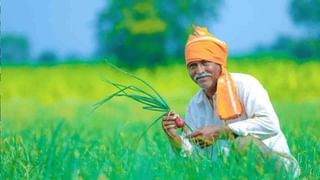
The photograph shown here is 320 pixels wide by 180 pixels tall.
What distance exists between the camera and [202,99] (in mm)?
5414

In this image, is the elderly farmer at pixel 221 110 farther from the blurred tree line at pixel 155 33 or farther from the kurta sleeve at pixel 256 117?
the blurred tree line at pixel 155 33

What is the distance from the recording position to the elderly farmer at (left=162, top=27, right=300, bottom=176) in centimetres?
484

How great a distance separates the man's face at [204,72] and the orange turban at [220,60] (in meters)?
0.03

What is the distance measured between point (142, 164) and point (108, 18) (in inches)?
Answer: 1714

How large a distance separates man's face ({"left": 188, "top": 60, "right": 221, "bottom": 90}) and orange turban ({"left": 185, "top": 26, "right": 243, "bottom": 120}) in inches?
1.3

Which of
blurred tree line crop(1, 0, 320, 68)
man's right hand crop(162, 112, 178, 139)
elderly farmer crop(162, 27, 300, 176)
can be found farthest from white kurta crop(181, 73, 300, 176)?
blurred tree line crop(1, 0, 320, 68)

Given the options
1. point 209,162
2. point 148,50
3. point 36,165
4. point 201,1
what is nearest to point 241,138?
point 209,162

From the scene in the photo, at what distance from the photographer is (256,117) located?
16.3ft

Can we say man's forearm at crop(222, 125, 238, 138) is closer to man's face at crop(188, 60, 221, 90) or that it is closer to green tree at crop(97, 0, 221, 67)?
man's face at crop(188, 60, 221, 90)

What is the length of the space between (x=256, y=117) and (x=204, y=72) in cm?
46

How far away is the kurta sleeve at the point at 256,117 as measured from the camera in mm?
4863

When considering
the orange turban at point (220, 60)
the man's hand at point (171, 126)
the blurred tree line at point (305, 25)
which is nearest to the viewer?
the man's hand at point (171, 126)

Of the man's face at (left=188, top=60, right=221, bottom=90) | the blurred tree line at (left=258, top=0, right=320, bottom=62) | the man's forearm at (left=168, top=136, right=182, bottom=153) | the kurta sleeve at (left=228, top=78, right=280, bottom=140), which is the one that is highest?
the blurred tree line at (left=258, top=0, right=320, bottom=62)

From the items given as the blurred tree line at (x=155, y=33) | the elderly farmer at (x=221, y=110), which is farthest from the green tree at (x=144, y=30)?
the elderly farmer at (x=221, y=110)
